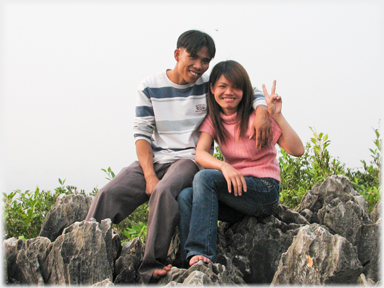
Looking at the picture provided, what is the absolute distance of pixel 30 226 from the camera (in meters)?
4.69

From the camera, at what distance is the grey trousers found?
10.1 feet

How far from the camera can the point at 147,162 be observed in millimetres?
3678

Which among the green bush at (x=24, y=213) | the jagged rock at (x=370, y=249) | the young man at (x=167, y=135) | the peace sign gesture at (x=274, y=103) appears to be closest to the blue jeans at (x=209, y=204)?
the young man at (x=167, y=135)

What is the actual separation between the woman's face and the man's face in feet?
0.72

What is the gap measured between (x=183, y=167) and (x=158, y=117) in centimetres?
58

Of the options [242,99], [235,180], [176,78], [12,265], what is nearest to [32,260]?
[12,265]

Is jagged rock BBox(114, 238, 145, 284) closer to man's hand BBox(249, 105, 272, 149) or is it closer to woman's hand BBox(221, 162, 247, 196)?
woman's hand BBox(221, 162, 247, 196)

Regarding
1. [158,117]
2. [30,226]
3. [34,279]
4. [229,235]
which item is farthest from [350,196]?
[30,226]

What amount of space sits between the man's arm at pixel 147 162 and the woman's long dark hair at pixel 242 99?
640mm

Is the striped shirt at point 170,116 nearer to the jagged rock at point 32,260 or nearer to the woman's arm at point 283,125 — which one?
the woman's arm at point 283,125

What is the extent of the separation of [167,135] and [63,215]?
119cm

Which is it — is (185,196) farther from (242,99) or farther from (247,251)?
(242,99)

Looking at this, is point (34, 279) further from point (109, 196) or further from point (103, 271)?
point (109, 196)

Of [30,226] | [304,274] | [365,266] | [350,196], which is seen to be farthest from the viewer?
[30,226]
